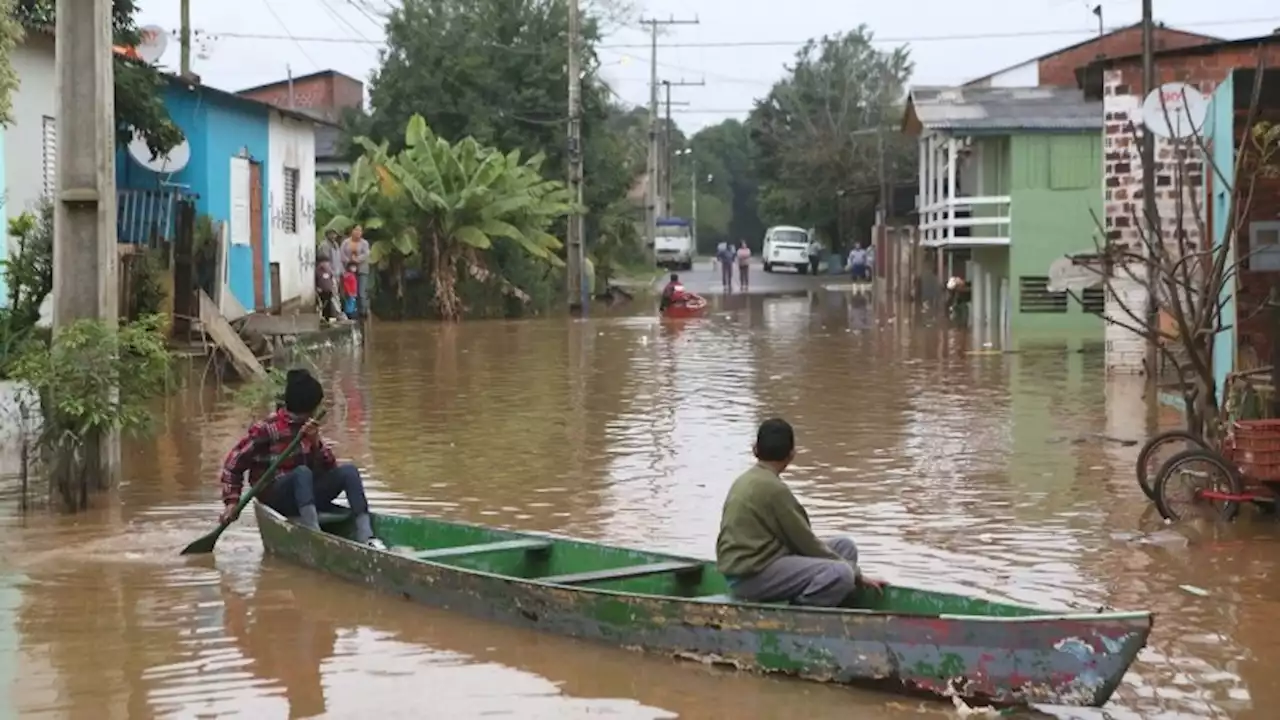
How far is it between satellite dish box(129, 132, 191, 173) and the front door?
2.69 meters

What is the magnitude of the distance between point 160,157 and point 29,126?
3042 millimetres

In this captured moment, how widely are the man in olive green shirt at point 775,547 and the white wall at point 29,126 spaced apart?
1430 centimetres

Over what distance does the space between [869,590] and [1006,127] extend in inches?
1065

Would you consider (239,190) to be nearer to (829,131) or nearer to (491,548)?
(491,548)

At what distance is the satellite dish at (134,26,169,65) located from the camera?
22.1 meters

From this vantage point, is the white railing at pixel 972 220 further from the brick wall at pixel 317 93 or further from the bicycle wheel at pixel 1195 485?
the brick wall at pixel 317 93

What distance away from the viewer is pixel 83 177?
12.7m

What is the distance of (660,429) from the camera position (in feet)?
57.5

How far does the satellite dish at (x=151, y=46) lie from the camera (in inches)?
870

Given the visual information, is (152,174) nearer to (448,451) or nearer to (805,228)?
(448,451)

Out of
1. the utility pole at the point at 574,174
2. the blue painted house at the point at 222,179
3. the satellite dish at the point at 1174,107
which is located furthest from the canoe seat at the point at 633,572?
the utility pole at the point at 574,174

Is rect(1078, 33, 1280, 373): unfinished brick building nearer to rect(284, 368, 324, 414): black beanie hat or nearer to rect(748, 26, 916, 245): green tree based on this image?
rect(284, 368, 324, 414): black beanie hat

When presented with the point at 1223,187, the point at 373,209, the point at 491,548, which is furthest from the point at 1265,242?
the point at 373,209

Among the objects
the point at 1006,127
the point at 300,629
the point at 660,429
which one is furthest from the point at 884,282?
the point at 300,629
